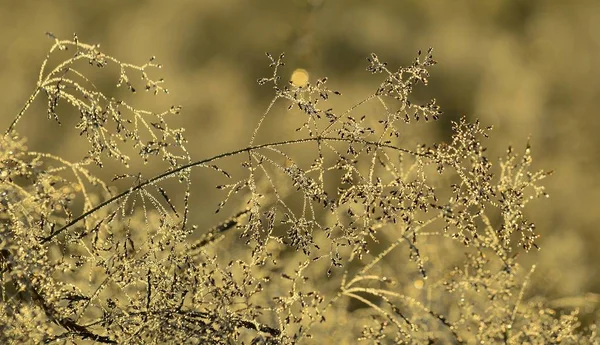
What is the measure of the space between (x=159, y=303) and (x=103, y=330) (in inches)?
12.2

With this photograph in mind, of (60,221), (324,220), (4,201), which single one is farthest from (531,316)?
(4,201)

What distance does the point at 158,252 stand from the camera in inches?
124

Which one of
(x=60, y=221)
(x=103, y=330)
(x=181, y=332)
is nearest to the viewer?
(x=181, y=332)

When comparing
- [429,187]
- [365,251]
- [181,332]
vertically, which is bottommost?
[181,332]

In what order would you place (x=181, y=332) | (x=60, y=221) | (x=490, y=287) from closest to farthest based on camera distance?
(x=181, y=332)
(x=60, y=221)
(x=490, y=287)

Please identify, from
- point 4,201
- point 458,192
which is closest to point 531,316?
point 458,192

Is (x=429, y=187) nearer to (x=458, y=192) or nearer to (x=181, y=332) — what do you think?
(x=458, y=192)

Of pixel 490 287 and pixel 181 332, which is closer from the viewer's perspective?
pixel 181 332

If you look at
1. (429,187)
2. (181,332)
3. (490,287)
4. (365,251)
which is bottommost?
(181,332)

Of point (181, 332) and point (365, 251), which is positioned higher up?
point (365, 251)

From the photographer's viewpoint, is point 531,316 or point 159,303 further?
point 531,316

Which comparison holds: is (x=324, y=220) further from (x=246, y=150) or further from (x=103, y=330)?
(x=103, y=330)

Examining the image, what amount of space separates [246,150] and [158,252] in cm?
51

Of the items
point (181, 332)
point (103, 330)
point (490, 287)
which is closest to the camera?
point (181, 332)
